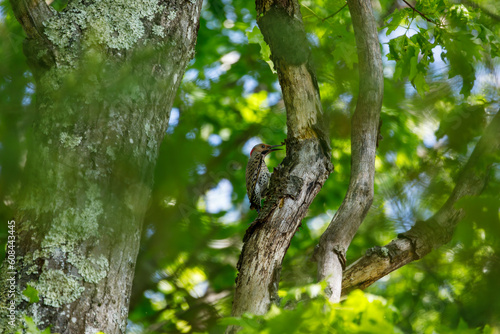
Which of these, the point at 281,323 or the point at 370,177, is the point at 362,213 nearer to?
the point at 370,177

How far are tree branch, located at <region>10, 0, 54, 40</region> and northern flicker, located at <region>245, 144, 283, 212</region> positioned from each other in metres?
3.03

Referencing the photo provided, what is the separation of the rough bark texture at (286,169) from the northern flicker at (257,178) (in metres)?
2.33

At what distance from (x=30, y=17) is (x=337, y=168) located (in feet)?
12.6

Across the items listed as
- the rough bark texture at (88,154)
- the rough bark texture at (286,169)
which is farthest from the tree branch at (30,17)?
the rough bark texture at (286,169)

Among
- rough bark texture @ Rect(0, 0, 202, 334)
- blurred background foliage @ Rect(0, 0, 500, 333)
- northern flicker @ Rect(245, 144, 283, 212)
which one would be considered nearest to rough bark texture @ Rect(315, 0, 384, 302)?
blurred background foliage @ Rect(0, 0, 500, 333)

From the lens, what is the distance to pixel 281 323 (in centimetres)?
131

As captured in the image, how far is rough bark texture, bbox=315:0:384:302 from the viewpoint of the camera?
2.61m

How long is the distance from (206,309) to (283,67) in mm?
2261

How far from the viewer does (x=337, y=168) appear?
18.3 feet

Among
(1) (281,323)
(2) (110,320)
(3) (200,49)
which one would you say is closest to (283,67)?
(2) (110,320)

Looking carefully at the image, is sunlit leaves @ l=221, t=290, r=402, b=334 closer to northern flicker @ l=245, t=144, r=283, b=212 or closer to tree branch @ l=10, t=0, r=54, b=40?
tree branch @ l=10, t=0, r=54, b=40

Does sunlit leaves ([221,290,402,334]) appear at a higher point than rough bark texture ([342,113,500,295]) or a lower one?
lower

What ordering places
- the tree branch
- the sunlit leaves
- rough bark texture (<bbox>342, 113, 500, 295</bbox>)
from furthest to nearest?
rough bark texture (<bbox>342, 113, 500, 295</bbox>) < the tree branch < the sunlit leaves

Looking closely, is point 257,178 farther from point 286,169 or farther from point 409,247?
point 286,169
